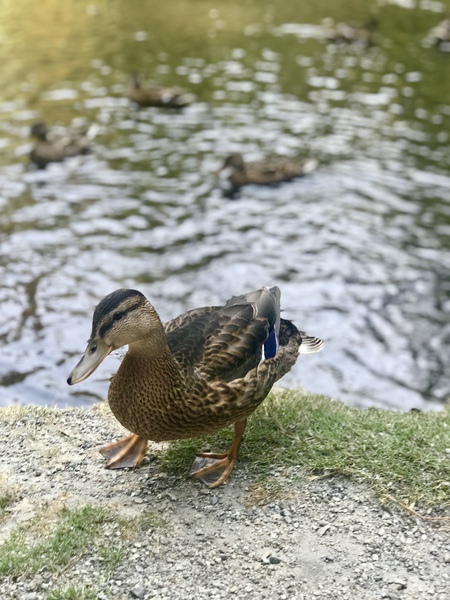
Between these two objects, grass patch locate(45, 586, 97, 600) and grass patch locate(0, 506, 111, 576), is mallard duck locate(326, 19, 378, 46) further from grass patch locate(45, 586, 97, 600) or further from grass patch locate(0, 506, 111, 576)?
grass patch locate(45, 586, 97, 600)

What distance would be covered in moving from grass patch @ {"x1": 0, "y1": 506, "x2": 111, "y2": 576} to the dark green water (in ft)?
8.36

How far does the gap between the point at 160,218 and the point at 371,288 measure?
2.90 meters

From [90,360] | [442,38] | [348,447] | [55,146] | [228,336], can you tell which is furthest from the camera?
[442,38]

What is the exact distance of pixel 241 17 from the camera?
757 inches

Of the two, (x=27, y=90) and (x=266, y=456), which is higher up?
(x=266, y=456)

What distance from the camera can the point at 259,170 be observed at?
10422 millimetres

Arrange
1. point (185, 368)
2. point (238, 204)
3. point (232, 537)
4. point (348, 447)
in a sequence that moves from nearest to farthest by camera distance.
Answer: point (232, 537) → point (185, 368) → point (348, 447) → point (238, 204)

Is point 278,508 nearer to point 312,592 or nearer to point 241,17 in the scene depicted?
point 312,592

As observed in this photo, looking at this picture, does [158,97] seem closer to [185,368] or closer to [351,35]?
[351,35]

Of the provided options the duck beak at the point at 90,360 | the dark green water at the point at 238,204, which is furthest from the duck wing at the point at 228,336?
the dark green water at the point at 238,204

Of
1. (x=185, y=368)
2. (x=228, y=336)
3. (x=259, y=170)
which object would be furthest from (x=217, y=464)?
(x=259, y=170)

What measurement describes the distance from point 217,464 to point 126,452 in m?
0.57

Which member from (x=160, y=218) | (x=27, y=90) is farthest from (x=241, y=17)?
(x=160, y=218)

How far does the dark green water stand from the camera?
23.9ft
